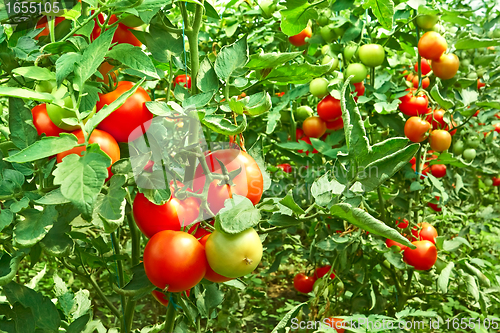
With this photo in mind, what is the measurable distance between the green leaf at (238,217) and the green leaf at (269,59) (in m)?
0.21

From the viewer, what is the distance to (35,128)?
1.86 ft

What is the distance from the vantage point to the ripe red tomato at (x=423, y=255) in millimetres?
1275

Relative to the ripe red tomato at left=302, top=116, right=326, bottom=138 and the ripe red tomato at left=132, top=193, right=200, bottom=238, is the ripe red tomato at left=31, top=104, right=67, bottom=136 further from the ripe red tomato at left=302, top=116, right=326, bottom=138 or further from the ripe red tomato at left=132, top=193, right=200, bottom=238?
the ripe red tomato at left=302, top=116, right=326, bottom=138

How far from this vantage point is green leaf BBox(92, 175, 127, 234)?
1.55 feet

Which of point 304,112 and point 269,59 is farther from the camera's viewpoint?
point 304,112

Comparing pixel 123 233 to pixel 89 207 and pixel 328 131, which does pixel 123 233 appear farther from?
pixel 89 207

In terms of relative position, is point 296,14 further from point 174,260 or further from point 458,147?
point 458,147

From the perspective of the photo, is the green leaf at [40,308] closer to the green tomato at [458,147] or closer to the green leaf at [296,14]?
the green leaf at [296,14]

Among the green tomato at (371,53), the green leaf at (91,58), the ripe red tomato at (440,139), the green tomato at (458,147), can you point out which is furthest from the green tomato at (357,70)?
the green leaf at (91,58)

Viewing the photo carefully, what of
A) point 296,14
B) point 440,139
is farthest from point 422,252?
point 296,14

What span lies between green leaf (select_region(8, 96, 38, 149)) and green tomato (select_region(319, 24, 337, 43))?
97 cm

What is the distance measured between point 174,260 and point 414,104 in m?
1.06

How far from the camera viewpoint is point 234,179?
604 millimetres

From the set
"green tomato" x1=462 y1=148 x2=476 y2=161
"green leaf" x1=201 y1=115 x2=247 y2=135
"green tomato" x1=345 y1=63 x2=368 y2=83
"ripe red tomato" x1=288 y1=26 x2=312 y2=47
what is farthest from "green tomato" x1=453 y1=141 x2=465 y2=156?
"green leaf" x1=201 y1=115 x2=247 y2=135
